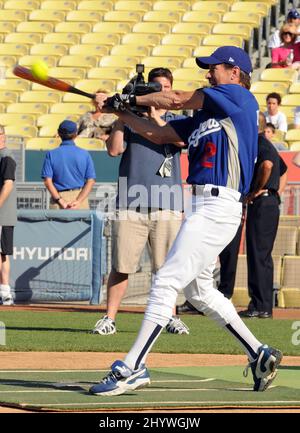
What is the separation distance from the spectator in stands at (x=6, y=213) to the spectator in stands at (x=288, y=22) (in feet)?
25.7

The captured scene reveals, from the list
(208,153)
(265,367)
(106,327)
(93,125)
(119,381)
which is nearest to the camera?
(119,381)

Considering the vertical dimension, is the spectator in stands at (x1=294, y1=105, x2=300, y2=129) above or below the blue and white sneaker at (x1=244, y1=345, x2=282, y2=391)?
above

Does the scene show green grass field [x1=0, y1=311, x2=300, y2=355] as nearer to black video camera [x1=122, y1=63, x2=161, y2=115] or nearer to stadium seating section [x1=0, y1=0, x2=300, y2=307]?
black video camera [x1=122, y1=63, x2=161, y2=115]

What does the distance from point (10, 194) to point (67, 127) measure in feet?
4.66

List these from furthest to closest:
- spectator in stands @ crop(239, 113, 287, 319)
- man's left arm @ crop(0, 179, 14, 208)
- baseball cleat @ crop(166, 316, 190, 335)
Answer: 1. man's left arm @ crop(0, 179, 14, 208)
2. spectator in stands @ crop(239, 113, 287, 319)
3. baseball cleat @ crop(166, 316, 190, 335)

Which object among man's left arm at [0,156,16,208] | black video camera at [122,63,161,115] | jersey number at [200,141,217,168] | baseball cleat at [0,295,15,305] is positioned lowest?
baseball cleat at [0,295,15,305]

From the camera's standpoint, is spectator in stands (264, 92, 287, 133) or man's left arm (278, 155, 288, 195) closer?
man's left arm (278, 155, 288, 195)

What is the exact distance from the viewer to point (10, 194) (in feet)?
45.0

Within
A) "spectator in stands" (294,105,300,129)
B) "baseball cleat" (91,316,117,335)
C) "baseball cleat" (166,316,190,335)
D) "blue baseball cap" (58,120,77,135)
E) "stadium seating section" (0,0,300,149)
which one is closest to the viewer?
"baseball cleat" (91,316,117,335)

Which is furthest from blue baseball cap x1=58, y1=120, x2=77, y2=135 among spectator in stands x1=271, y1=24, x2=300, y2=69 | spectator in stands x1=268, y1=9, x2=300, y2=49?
spectator in stands x1=268, y1=9, x2=300, y2=49

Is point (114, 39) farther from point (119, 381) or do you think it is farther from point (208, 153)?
point (119, 381)

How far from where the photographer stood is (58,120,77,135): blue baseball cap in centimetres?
1460

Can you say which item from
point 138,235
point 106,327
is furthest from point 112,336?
point 138,235

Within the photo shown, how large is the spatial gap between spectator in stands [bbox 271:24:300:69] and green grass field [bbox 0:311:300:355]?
326 inches
